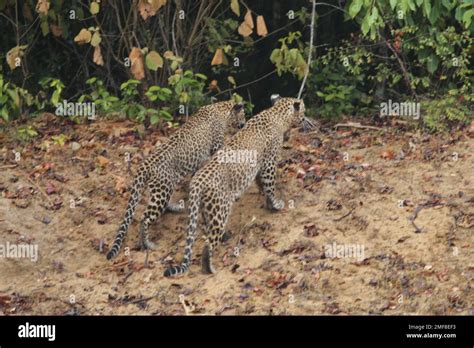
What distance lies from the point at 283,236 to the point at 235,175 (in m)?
0.79

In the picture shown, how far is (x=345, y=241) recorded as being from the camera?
11.3m

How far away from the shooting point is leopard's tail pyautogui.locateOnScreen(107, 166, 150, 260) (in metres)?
11.7

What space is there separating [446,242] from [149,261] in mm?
2926

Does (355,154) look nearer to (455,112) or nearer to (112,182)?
(455,112)

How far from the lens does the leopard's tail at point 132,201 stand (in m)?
11.7

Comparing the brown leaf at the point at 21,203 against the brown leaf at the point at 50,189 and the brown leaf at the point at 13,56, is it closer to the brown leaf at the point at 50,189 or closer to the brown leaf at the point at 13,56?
the brown leaf at the point at 50,189

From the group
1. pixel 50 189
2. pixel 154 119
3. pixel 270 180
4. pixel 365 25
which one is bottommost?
pixel 50 189

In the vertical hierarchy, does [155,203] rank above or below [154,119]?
below

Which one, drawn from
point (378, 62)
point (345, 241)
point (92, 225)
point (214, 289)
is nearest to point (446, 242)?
point (345, 241)

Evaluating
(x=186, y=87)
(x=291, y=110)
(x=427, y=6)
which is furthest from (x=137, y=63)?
(x=427, y=6)

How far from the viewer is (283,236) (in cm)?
1155

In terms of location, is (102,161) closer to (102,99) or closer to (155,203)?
(102,99)

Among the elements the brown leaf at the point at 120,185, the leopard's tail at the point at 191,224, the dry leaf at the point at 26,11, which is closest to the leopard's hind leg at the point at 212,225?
the leopard's tail at the point at 191,224

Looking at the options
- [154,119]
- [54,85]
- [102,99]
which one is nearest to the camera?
[154,119]
